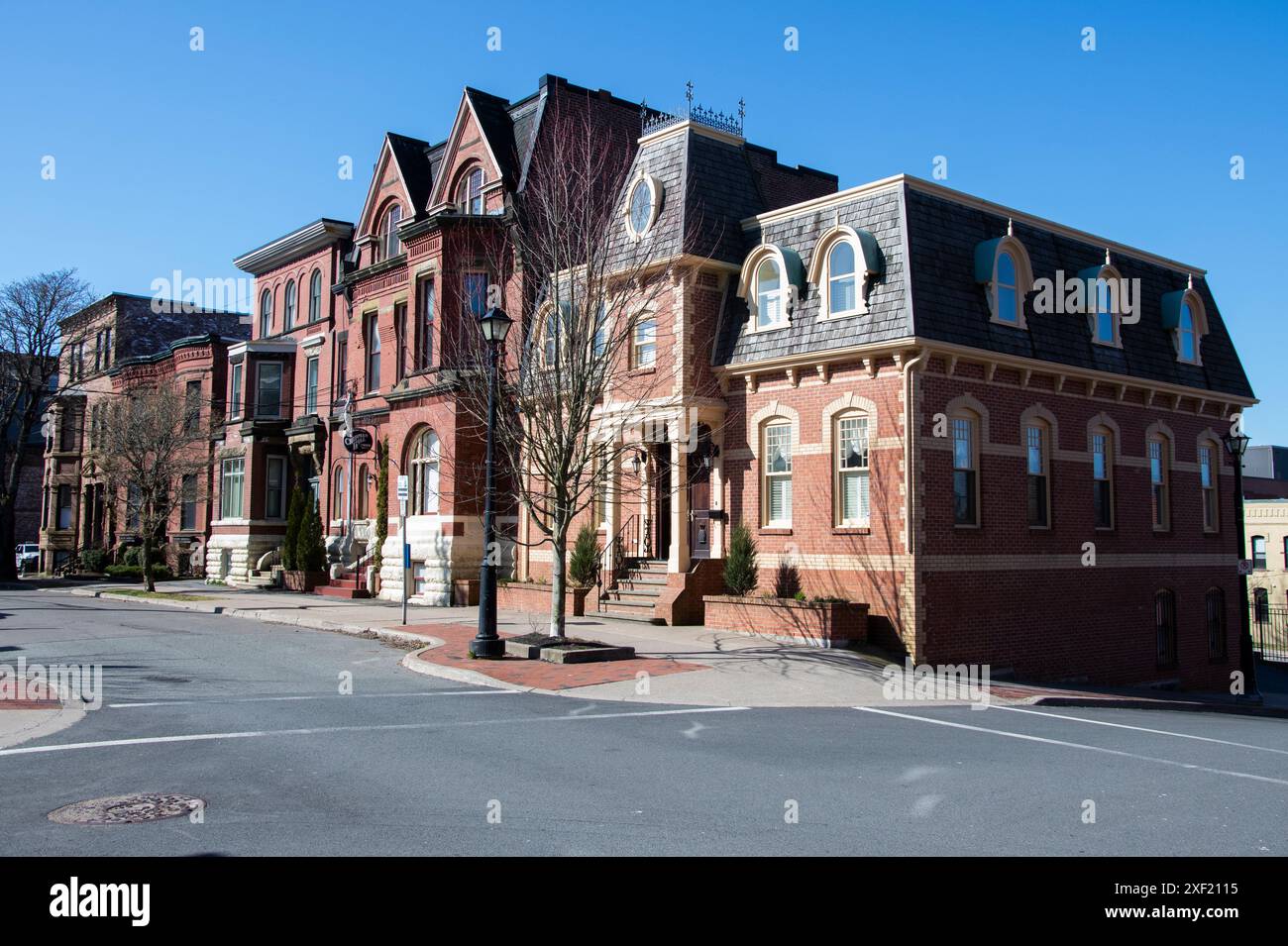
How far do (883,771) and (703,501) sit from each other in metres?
12.9

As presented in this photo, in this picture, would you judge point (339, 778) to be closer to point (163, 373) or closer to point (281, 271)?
point (281, 271)

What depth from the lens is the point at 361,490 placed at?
109 feet

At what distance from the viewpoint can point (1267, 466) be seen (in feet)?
238

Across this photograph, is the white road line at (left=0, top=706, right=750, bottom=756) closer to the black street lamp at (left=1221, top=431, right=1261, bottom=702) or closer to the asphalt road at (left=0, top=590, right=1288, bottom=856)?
the asphalt road at (left=0, top=590, right=1288, bottom=856)

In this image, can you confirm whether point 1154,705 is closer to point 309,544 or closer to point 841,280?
point 841,280

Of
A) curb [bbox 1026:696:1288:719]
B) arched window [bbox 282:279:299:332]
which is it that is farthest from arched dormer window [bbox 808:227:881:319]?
arched window [bbox 282:279:299:332]

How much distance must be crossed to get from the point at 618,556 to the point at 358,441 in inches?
476

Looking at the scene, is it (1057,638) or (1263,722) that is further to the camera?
(1057,638)

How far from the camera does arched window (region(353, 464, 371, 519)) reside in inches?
1296

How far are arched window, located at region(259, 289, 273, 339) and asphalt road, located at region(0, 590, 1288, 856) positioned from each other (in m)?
28.0

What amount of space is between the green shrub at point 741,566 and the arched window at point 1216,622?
42.4 feet

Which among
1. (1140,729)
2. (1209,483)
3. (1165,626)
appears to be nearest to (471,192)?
(1209,483)

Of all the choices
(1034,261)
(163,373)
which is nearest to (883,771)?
(1034,261)
